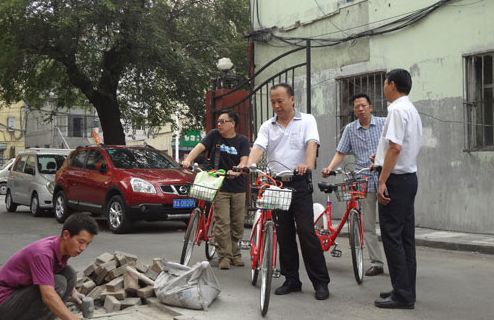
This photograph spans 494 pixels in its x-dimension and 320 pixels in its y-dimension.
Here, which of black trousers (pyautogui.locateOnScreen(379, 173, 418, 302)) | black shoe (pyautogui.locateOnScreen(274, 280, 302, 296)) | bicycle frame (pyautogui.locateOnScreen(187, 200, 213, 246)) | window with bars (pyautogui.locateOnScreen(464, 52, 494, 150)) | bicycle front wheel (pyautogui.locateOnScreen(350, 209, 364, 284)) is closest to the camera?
black trousers (pyautogui.locateOnScreen(379, 173, 418, 302))

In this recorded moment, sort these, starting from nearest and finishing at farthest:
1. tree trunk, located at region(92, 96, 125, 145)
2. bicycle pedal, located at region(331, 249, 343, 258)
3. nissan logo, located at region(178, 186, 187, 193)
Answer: bicycle pedal, located at region(331, 249, 343, 258) < nissan logo, located at region(178, 186, 187, 193) < tree trunk, located at region(92, 96, 125, 145)

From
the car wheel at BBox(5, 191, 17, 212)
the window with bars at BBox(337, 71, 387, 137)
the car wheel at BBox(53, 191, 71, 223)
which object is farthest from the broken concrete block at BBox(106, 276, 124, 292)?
the car wheel at BBox(5, 191, 17, 212)

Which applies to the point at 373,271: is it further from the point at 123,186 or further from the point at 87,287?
the point at 123,186

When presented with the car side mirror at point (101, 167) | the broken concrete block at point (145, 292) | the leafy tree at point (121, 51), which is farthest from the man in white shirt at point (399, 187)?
the leafy tree at point (121, 51)

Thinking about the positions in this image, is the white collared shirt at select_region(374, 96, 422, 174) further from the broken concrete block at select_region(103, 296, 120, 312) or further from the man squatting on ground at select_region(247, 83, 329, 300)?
the broken concrete block at select_region(103, 296, 120, 312)

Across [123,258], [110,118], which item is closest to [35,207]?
[110,118]

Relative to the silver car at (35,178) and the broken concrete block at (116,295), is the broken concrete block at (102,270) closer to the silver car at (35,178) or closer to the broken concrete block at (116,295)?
the broken concrete block at (116,295)

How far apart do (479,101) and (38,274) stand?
8.46 m

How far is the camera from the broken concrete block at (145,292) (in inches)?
219

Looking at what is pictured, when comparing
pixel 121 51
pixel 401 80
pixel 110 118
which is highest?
pixel 121 51

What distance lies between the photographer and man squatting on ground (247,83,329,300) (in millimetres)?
5570

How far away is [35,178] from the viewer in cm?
1537

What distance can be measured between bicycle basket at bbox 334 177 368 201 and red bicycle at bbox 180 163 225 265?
1265mm

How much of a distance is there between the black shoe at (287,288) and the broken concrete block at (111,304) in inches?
58.9
